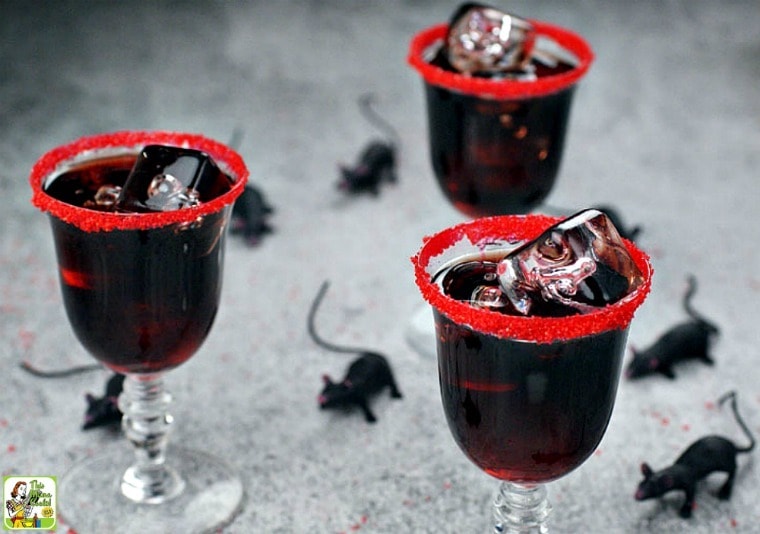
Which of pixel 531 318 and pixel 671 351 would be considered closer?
pixel 531 318

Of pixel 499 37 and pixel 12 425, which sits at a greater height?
pixel 499 37

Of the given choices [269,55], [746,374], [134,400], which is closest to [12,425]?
[134,400]

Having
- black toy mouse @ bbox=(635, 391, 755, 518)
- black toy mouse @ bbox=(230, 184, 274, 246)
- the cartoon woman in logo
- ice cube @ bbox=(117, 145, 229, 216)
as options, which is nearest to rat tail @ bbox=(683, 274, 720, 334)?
black toy mouse @ bbox=(635, 391, 755, 518)

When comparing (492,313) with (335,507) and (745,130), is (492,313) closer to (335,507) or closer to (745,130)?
(335,507)

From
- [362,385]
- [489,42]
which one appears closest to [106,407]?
[362,385]

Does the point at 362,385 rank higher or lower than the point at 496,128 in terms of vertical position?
lower

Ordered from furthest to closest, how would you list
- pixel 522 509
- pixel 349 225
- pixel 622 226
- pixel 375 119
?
pixel 375 119
pixel 349 225
pixel 622 226
pixel 522 509

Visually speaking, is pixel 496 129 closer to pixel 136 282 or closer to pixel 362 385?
pixel 362 385
